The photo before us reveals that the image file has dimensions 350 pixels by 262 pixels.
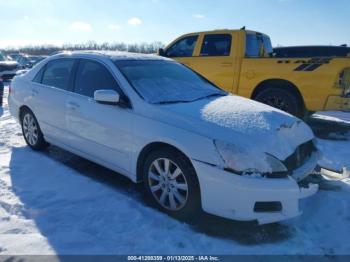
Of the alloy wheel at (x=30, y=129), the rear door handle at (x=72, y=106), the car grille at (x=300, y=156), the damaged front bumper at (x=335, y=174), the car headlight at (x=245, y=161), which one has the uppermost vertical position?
the rear door handle at (x=72, y=106)

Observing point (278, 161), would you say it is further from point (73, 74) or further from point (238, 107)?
point (73, 74)

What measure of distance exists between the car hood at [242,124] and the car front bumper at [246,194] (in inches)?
11.1

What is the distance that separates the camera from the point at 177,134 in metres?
3.43

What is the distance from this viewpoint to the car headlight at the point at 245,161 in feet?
10.2

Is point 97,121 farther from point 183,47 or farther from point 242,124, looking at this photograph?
point 183,47

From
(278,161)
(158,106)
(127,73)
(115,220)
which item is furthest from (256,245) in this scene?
(127,73)

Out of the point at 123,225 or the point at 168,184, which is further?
the point at 168,184

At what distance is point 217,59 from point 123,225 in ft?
18.0

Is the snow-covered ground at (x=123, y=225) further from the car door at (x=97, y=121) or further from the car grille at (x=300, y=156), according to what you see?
the car grille at (x=300, y=156)

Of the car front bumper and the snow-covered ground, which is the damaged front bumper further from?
the car front bumper

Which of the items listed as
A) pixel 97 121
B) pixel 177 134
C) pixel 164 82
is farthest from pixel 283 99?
pixel 177 134

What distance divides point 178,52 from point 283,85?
2658 mm

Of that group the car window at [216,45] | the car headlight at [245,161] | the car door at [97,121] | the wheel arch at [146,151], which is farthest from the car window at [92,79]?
the car window at [216,45]

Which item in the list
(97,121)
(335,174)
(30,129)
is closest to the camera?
(97,121)
